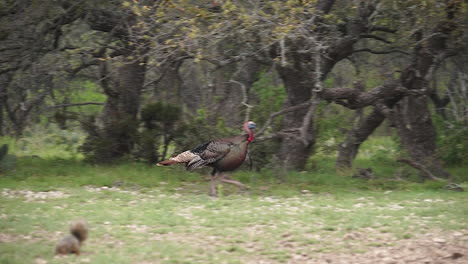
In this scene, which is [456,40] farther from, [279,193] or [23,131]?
[23,131]

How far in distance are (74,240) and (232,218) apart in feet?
10.0

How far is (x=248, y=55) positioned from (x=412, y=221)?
5630 millimetres

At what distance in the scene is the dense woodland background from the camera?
13.8 metres

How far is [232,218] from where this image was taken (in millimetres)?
10742

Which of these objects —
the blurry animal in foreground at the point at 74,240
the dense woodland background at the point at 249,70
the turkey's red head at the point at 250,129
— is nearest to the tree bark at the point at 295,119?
the dense woodland background at the point at 249,70

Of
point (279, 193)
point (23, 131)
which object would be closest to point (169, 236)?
point (279, 193)

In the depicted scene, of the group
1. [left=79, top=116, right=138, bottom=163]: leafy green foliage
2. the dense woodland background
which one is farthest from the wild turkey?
[left=79, top=116, right=138, bottom=163]: leafy green foliage

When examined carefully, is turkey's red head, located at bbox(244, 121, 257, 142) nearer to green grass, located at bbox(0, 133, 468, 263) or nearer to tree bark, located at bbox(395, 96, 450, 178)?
green grass, located at bbox(0, 133, 468, 263)

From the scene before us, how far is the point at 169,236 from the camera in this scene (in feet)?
31.8

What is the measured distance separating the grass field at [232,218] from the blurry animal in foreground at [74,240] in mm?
134

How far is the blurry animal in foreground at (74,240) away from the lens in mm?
8367

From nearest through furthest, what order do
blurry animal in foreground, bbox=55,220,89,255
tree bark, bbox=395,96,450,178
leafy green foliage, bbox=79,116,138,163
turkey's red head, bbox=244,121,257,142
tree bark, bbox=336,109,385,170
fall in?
blurry animal in foreground, bbox=55,220,89,255 < turkey's red head, bbox=244,121,257,142 < tree bark, bbox=395,96,450,178 < leafy green foliage, bbox=79,116,138,163 < tree bark, bbox=336,109,385,170

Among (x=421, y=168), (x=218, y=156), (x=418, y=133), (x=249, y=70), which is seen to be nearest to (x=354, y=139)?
(x=418, y=133)

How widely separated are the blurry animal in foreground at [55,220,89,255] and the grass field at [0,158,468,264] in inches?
5.3
